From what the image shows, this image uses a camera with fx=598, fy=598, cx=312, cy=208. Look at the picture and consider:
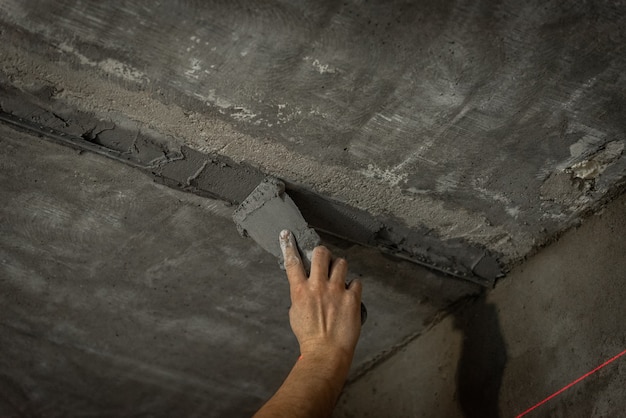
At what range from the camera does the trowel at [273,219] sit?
1.84 m

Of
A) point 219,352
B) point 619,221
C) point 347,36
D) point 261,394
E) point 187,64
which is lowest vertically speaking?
point 261,394

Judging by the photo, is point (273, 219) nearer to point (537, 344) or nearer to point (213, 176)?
point (213, 176)

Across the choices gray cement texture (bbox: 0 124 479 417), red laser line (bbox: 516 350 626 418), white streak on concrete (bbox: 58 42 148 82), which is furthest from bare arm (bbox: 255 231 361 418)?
red laser line (bbox: 516 350 626 418)

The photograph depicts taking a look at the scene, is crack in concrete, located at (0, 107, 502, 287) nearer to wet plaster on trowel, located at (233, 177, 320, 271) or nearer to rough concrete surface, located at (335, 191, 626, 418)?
wet plaster on trowel, located at (233, 177, 320, 271)

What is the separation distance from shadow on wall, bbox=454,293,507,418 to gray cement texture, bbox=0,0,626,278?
619 mm

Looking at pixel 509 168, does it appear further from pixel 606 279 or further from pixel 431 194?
pixel 606 279

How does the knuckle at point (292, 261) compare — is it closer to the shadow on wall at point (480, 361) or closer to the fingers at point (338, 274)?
the fingers at point (338, 274)

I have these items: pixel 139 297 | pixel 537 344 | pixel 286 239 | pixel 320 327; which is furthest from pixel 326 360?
pixel 139 297

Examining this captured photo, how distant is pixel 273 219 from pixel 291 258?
0.50 ft

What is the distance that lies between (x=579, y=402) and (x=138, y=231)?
159 cm

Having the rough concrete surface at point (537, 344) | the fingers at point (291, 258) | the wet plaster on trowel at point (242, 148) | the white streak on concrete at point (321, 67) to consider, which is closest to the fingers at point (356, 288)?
the fingers at point (291, 258)

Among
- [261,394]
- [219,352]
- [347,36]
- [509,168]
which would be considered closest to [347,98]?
[347,36]

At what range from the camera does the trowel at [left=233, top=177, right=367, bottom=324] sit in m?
1.84

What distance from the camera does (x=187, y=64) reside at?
1563 millimetres
